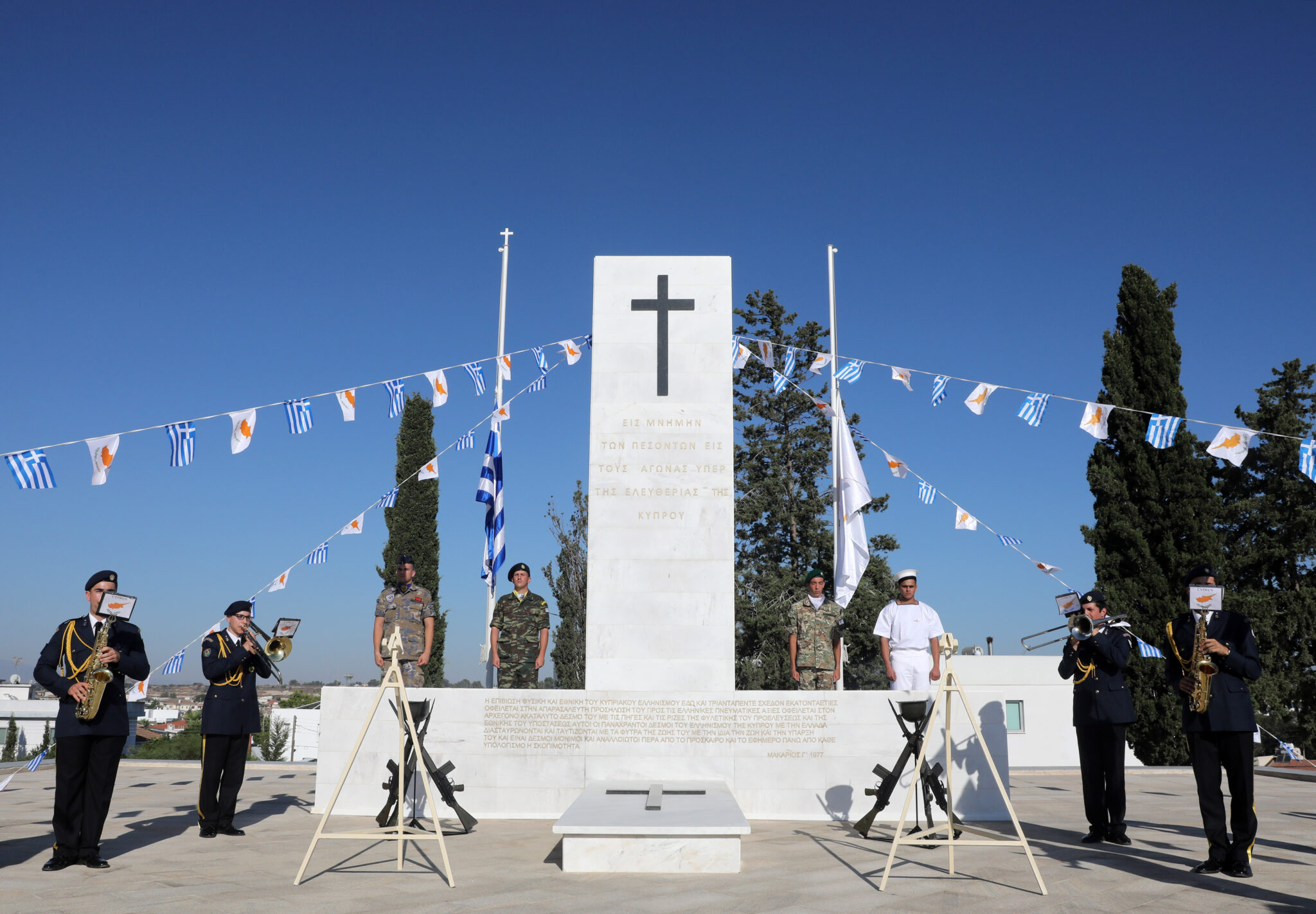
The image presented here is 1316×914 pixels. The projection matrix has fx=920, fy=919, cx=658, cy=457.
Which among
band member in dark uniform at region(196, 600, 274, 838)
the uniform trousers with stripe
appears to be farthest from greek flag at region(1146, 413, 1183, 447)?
the uniform trousers with stripe

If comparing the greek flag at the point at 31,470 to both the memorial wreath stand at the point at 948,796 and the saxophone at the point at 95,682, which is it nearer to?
the saxophone at the point at 95,682

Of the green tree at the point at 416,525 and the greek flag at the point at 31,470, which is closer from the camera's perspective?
the greek flag at the point at 31,470

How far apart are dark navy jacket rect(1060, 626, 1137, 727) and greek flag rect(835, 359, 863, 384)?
6.10 m

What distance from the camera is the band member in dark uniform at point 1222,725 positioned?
17.7 feet

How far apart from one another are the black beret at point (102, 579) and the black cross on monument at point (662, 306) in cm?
513

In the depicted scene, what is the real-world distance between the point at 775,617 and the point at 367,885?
19.3 meters

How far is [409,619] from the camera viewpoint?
341 inches

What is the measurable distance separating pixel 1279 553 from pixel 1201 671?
21.9 meters

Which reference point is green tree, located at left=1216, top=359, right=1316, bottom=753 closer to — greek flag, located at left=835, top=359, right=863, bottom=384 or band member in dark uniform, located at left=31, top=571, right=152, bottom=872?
greek flag, located at left=835, top=359, right=863, bottom=384

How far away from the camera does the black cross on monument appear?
30.7ft

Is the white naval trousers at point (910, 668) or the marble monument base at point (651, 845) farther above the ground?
the white naval trousers at point (910, 668)

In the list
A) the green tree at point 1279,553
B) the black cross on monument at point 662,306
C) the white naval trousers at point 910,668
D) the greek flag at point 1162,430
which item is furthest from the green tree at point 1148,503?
the black cross on monument at point 662,306

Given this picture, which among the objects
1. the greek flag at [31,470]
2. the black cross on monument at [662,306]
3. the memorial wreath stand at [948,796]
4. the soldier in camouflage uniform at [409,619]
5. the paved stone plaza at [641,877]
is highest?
the black cross on monument at [662,306]

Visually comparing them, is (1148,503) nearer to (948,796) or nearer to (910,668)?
(910,668)
